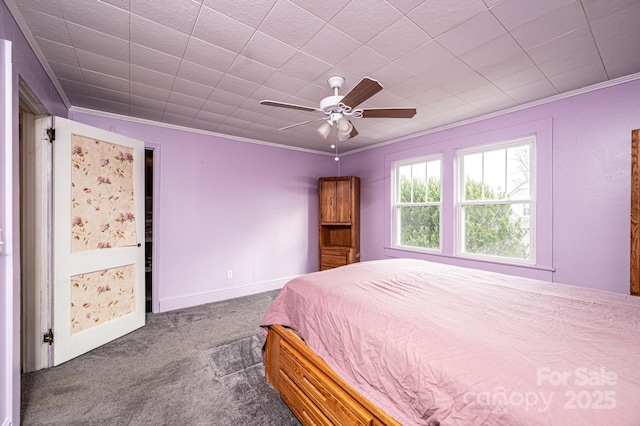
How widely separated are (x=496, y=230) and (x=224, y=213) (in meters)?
3.83

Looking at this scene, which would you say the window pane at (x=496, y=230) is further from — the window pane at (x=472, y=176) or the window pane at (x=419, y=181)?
the window pane at (x=419, y=181)

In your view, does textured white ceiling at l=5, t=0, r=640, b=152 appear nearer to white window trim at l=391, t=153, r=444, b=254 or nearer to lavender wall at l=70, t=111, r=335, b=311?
lavender wall at l=70, t=111, r=335, b=311

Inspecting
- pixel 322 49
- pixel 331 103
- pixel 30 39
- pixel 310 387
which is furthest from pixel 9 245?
pixel 322 49

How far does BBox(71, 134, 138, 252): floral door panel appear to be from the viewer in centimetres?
254

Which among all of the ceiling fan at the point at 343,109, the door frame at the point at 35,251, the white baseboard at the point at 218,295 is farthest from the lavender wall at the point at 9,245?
the white baseboard at the point at 218,295

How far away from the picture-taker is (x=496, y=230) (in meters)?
3.31

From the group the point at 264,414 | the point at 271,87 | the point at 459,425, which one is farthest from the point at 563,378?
the point at 271,87

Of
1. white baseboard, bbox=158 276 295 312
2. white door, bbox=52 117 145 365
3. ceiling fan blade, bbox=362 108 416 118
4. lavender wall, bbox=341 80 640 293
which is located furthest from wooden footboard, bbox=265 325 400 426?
lavender wall, bbox=341 80 640 293

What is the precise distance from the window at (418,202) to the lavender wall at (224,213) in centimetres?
163

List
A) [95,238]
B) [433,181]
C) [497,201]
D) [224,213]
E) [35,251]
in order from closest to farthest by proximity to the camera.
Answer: [35,251] → [95,238] → [497,201] → [433,181] → [224,213]

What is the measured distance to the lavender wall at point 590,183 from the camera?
7.79 ft

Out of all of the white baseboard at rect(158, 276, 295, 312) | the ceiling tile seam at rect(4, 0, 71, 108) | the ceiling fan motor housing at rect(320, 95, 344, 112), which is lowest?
the white baseboard at rect(158, 276, 295, 312)

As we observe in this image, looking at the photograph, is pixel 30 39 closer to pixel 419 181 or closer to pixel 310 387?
pixel 310 387

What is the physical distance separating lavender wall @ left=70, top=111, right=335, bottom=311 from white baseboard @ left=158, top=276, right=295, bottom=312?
0.5 inches
